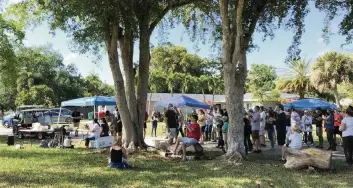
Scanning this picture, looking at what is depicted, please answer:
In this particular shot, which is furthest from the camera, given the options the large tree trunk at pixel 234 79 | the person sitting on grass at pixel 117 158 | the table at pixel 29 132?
the table at pixel 29 132

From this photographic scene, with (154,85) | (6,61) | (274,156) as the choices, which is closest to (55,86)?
(154,85)

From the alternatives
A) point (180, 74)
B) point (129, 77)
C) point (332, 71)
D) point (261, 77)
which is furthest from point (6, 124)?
point (261, 77)

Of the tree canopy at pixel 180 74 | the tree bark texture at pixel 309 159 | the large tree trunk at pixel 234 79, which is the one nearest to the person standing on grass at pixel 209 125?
the large tree trunk at pixel 234 79

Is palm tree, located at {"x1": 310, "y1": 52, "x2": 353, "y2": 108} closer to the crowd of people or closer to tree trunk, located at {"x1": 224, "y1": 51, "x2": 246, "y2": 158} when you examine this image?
the crowd of people

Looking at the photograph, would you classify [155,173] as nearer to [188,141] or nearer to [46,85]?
[188,141]

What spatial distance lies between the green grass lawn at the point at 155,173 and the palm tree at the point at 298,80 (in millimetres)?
38589

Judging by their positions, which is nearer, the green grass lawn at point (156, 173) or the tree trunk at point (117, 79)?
the green grass lawn at point (156, 173)

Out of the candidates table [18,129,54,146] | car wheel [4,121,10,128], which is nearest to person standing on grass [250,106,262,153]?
table [18,129,54,146]

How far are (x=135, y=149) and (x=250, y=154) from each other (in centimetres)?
411

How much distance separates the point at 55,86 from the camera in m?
57.1

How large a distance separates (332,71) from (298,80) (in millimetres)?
10236

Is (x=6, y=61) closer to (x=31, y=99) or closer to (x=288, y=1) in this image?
(x=288, y=1)

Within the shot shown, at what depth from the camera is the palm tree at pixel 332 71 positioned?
38.9m

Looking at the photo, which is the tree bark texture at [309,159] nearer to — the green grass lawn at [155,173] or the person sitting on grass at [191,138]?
the green grass lawn at [155,173]
